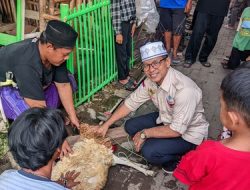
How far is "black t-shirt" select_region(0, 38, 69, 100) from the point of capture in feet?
10.1

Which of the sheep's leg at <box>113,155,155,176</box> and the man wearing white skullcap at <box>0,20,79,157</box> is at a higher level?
the man wearing white skullcap at <box>0,20,79,157</box>

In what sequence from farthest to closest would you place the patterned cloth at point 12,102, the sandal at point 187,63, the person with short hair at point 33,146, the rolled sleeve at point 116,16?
the sandal at point 187,63, the rolled sleeve at point 116,16, the patterned cloth at point 12,102, the person with short hair at point 33,146

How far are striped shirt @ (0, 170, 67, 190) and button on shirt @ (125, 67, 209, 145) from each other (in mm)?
1610

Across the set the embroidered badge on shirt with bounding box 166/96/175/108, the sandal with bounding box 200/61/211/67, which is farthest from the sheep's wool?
the sandal with bounding box 200/61/211/67

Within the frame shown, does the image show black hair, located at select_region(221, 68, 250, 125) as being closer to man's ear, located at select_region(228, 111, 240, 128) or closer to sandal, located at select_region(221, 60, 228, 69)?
man's ear, located at select_region(228, 111, 240, 128)

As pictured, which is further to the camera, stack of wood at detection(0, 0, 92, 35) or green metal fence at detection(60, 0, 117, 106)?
stack of wood at detection(0, 0, 92, 35)

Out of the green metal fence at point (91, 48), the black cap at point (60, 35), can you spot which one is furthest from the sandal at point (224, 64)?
the black cap at point (60, 35)

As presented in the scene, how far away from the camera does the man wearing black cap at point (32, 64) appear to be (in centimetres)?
302

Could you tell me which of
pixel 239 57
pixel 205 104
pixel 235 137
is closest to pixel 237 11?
pixel 239 57

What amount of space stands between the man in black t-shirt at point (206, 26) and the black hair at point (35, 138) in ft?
15.0

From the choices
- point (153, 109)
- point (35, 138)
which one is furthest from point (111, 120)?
point (35, 138)

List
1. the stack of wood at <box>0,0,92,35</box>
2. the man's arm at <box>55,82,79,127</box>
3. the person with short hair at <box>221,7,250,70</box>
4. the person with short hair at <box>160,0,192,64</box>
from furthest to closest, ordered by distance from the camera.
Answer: the person with short hair at <box>160,0,192,64</box> < the person with short hair at <box>221,7,250,70</box> < the stack of wood at <box>0,0,92,35</box> < the man's arm at <box>55,82,79,127</box>

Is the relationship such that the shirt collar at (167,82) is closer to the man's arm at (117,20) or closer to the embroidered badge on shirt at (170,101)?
the embroidered badge on shirt at (170,101)

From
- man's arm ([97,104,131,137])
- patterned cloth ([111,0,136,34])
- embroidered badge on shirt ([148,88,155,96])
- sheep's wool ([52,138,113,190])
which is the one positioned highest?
patterned cloth ([111,0,136,34])
